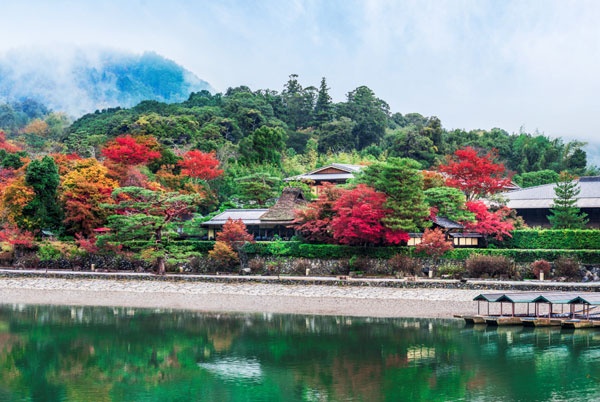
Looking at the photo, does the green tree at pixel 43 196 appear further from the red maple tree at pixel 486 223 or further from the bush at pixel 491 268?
the bush at pixel 491 268

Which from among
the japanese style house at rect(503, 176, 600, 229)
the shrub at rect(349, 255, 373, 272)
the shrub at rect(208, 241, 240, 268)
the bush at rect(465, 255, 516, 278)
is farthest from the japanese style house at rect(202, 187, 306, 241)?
the japanese style house at rect(503, 176, 600, 229)

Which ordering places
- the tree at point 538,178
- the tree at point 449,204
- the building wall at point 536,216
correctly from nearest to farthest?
the tree at point 449,204, the building wall at point 536,216, the tree at point 538,178

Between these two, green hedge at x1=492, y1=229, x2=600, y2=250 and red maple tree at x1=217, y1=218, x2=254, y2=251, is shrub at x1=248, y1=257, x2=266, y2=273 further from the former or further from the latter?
green hedge at x1=492, y1=229, x2=600, y2=250

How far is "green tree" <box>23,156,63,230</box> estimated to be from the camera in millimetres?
39250

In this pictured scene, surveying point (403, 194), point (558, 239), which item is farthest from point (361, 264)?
point (558, 239)

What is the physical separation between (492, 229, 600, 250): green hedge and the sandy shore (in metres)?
6.24

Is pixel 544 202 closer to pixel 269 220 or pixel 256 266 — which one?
pixel 269 220

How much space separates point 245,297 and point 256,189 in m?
14.9

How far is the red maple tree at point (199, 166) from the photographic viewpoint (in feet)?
155

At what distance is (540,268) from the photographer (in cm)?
3209

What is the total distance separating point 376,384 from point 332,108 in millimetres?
74353

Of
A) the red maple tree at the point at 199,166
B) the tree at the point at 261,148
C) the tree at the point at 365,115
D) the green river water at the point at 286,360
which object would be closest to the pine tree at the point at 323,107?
the tree at the point at 365,115

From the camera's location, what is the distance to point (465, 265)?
109 feet

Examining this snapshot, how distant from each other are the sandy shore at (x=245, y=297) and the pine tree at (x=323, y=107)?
54.1m
